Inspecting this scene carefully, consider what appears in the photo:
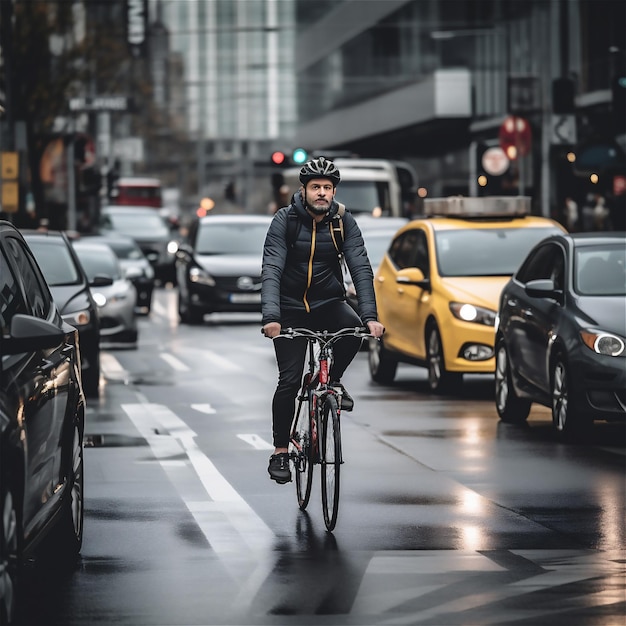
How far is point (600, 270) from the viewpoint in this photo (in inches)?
599

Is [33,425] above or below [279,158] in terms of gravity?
below

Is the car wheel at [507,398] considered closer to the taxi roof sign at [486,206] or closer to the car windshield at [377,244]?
the taxi roof sign at [486,206]

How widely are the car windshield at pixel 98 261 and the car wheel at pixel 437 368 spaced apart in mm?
8645

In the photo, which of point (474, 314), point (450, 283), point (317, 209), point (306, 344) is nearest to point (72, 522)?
point (306, 344)

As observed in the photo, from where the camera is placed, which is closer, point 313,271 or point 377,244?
point 313,271

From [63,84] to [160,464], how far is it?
3621cm

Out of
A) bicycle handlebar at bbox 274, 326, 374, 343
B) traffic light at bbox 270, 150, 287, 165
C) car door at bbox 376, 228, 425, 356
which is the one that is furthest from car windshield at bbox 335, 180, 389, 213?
bicycle handlebar at bbox 274, 326, 374, 343

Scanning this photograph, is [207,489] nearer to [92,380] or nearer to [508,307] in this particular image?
[508,307]

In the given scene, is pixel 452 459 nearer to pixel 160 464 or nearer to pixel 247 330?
pixel 160 464

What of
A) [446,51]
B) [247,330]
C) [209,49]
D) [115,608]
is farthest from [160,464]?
[209,49]

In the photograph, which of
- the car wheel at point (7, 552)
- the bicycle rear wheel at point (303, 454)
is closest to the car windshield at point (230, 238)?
the bicycle rear wheel at point (303, 454)

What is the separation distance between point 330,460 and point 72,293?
9.64m

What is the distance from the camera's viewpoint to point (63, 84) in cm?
4828


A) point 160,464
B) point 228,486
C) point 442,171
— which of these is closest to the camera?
point 228,486
